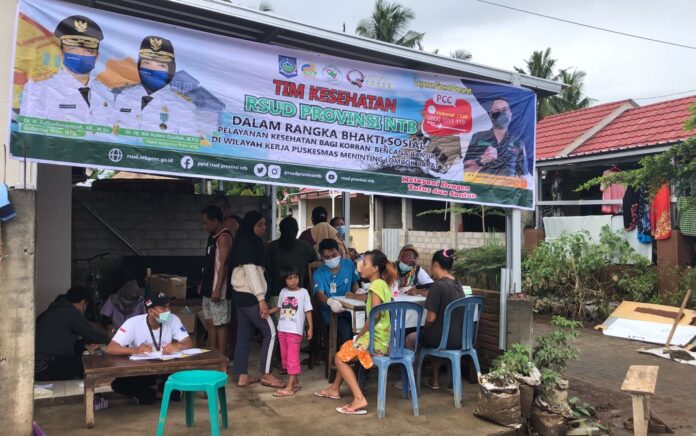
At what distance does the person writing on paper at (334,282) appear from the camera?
5852 mm

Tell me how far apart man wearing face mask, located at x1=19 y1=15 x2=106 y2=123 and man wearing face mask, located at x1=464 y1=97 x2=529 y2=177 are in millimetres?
3601

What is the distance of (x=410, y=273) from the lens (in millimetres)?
6824

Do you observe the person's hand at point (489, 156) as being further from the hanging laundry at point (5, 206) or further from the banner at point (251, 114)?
the hanging laundry at point (5, 206)

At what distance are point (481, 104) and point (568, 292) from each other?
635cm

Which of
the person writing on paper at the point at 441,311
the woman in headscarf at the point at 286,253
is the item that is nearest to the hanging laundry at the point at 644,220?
the person writing on paper at the point at 441,311

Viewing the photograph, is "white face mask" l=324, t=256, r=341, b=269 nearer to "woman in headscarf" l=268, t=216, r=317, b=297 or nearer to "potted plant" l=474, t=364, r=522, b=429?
"woman in headscarf" l=268, t=216, r=317, b=297

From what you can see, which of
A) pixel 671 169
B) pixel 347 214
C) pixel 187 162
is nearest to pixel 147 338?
pixel 187 162

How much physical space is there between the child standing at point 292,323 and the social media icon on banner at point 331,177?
97 cm

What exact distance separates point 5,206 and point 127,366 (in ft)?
4.71

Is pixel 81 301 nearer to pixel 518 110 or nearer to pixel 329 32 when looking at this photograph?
pixel 329 32

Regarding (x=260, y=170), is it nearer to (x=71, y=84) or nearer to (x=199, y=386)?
(x=71, y=84)

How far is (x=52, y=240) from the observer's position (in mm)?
6867

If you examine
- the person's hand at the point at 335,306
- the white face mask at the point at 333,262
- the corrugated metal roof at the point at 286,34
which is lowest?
A: the person's hand at the point at 335,306

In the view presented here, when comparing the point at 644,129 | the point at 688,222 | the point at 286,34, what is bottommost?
the point at 688,222
